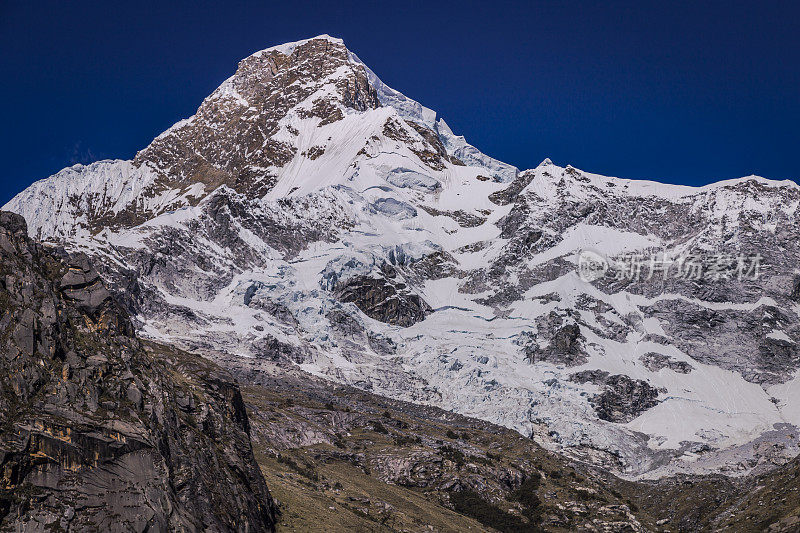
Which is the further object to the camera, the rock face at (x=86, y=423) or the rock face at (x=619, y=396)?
the rock face at (x=619, y=396)

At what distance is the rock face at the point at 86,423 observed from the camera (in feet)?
95.6

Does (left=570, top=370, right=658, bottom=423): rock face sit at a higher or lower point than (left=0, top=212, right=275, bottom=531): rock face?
higher

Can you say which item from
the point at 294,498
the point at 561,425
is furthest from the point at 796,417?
the point at 294,498

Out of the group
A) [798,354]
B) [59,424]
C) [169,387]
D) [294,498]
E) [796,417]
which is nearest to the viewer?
[59,424]

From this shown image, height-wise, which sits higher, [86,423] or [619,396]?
[619,396]

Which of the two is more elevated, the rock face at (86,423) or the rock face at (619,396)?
the rock face at (619,396)

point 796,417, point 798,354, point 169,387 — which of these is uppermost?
point 798,354

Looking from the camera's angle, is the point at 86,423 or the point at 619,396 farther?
the point at 619,396

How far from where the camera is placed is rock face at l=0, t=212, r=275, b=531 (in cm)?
2914

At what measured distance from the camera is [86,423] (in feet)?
102

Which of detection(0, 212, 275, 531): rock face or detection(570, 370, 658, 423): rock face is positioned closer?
detection(0, 212, 275, 531): rock face

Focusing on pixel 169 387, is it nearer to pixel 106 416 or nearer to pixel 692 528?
pixel 106 416

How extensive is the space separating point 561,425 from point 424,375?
116 feet

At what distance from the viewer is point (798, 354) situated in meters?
196
